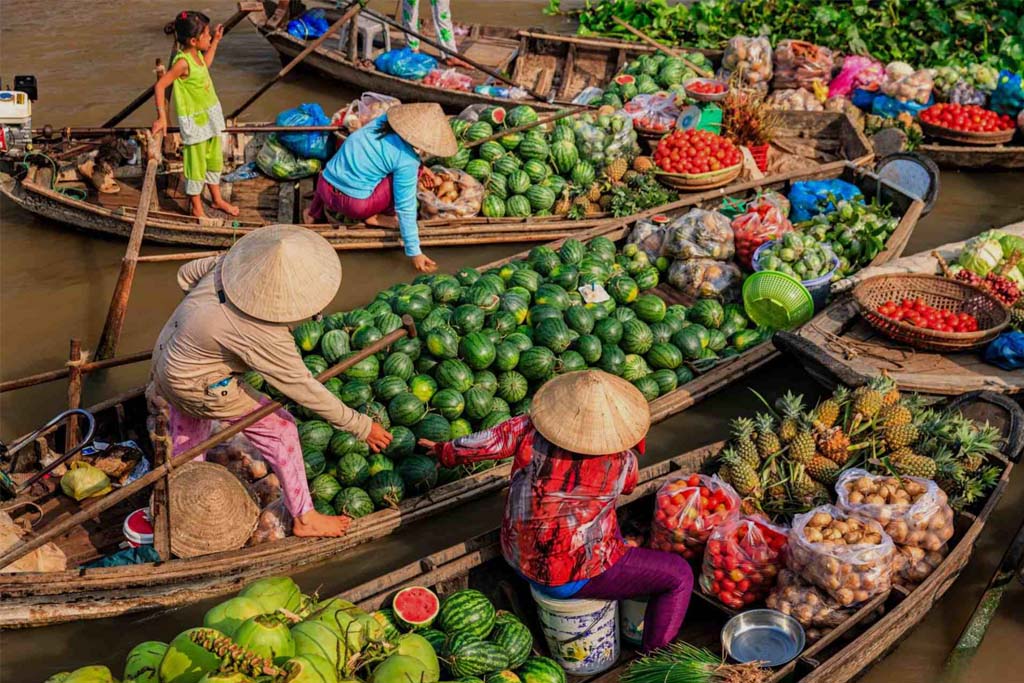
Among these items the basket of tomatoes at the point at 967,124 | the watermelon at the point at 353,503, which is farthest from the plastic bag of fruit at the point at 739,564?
the basket of tomatoes at the point at 967,124

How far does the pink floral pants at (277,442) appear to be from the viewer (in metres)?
4.74

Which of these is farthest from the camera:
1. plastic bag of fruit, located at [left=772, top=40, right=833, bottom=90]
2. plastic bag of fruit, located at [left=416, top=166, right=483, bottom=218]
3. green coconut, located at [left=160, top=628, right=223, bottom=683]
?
plastic bag of fruit, located at [left=772, top=40, right=833, bottom=90]

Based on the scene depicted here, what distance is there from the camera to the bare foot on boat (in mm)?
4930

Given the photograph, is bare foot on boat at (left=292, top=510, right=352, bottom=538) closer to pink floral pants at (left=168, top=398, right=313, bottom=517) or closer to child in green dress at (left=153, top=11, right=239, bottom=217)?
pink floral pants at (left=168, top=398, right=313, bottom=517)

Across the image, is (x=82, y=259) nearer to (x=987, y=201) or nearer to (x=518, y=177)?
(x=518, y=177)

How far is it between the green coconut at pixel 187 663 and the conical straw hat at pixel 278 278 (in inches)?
65.8

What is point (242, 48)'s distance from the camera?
45.1 feet

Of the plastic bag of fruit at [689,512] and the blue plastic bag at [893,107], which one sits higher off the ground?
the blue plastic bag at [893,107]

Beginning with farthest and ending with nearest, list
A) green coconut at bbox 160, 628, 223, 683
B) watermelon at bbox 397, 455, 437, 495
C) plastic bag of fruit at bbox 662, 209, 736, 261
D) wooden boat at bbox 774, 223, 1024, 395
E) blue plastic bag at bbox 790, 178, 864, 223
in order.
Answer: blue plastic bag at bbox 790, 178, 864, 223 → plastic bag of fruit at bbox 662, 209, 736, 261 → wooden boat at bbox 774, 223, 1024, 395 → watermelon at bbox 397, 455, 437, 495 → green coconut at bbox 160, 628, 223, 683

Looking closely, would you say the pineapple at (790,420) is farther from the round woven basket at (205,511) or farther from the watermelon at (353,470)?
the round woven basket at (205,511)

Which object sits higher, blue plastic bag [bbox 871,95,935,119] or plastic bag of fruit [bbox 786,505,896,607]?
blue plastic bag [bbox 871,95,935,119]

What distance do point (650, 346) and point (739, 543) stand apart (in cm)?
210

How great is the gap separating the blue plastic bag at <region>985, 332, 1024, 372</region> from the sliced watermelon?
161 inches

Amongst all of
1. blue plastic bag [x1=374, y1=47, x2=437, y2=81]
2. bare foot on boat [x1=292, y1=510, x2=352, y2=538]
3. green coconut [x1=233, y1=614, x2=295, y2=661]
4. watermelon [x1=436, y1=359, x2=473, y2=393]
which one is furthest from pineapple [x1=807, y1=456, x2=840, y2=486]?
blue plastic bag [x1=374, y1=47, x2=437, y2=81]
